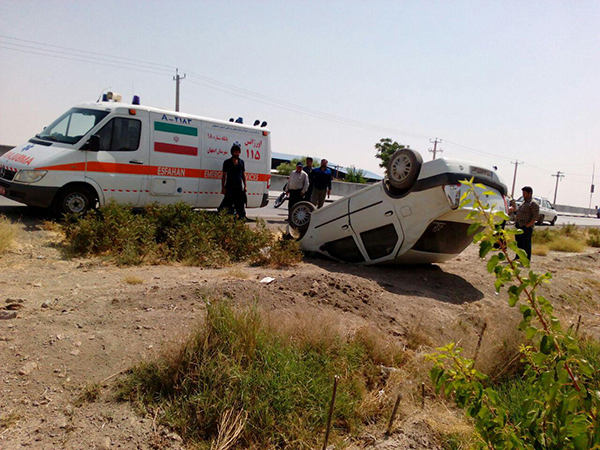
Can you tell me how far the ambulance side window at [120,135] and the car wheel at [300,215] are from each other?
3477mm

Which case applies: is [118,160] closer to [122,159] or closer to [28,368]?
[122,159]

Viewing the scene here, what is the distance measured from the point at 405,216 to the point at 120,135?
5.92 meters

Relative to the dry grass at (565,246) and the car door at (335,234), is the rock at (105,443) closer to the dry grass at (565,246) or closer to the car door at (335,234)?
the car door at (335,234)

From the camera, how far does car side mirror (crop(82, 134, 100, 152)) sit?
9.10 m

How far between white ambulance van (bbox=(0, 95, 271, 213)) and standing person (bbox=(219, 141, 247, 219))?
4.55 feet

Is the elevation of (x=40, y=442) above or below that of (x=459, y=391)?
below

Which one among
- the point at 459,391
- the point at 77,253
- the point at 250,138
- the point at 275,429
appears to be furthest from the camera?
the point at 250,138

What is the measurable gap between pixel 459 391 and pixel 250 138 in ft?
33.9

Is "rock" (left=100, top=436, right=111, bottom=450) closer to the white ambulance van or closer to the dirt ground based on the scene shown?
the dirt ground

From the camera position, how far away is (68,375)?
3.34 meters

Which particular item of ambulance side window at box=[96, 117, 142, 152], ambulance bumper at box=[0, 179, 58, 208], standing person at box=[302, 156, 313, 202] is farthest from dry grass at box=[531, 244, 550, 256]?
ambulance bumper at box=[0, 179, 58, 208]

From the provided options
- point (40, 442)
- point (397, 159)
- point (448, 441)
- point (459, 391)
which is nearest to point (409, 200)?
point (397, 159)

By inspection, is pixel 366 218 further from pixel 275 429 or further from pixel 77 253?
pixel 275 429

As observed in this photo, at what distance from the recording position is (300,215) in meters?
9.14
